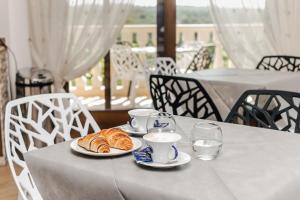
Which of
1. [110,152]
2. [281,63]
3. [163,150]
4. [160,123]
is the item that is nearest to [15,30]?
[281,63]

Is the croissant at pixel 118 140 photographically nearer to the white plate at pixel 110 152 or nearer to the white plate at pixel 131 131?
the white plate at pixel 110 152

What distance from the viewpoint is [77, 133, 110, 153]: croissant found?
1.45m

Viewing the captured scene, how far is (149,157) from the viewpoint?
1.38m

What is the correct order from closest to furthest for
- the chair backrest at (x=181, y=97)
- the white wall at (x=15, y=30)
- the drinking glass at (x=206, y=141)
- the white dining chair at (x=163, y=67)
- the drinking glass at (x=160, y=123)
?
the drinking glass at (x=206, y=141) < the drinking glass at (x=160, y=123) < the chair backrest at (x=181, y=97) < the white wall at (x=15, y=30) < the white dining chair at (x=163, y=67)

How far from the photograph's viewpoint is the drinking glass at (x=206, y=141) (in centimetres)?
143

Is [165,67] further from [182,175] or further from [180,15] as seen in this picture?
[182,175]

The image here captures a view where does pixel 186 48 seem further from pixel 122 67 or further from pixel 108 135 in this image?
pixel 108 135

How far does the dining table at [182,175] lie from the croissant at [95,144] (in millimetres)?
30

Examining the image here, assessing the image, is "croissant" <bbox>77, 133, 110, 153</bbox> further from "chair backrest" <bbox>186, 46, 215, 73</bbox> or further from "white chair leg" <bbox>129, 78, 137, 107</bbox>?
"chair backrest" <bbox>186, 46, 215, 73</bbox>

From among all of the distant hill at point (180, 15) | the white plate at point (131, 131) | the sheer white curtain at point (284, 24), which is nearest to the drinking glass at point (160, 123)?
the white plate at point (131, 131)

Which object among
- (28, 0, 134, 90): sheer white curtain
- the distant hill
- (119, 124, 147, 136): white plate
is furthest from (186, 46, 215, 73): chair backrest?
(119, 124, 147, 136): white plate

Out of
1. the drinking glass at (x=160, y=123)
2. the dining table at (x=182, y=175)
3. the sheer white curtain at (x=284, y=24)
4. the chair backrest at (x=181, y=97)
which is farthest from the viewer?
the sheer white curtain at (x=284, y=24)

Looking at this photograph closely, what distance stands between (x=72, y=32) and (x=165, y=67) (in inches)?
33.5

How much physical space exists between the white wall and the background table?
1.44 meters
